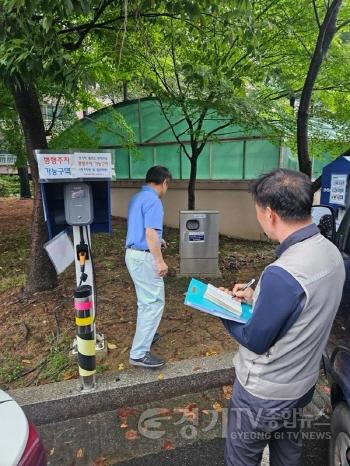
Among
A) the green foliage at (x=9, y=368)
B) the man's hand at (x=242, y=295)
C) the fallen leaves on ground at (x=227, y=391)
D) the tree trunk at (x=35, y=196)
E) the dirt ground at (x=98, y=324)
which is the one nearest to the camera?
the man's hand at (x=242, y=295)

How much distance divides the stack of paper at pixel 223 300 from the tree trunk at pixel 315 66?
4151mm

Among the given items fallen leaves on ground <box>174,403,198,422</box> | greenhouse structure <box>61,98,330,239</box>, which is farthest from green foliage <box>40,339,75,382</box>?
greenhouse structure <box>61,98,330,239</box>

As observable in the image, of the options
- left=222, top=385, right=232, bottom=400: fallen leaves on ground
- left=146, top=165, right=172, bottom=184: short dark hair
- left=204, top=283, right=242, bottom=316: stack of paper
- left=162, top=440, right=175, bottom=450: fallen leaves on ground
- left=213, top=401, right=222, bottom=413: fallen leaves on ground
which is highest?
left=146, top=165, right=172, bottom=184: short dark hair

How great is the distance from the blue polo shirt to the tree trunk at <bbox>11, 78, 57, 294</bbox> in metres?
1.61

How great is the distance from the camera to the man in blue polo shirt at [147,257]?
2932 millimetres

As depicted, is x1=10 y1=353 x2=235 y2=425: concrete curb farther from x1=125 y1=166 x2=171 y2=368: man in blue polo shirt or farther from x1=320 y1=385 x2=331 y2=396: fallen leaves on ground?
x1=320 y1=385 x2=331 y2=396: fallen leaves on ground

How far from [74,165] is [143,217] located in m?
0.66

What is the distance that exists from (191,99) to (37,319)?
401cm

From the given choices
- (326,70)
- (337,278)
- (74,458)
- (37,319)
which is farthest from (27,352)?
(326,70)

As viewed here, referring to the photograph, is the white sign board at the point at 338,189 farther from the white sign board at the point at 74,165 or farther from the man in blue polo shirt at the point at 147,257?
the white sign board at the point at 74,165

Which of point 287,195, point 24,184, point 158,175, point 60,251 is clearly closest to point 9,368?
point 60,251

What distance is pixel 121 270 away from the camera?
561 cm

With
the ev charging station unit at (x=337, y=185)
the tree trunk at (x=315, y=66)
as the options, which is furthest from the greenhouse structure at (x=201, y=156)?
the ev charging station unit at (x=337, y=185)

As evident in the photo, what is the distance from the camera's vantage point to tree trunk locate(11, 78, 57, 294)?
13.7ft
